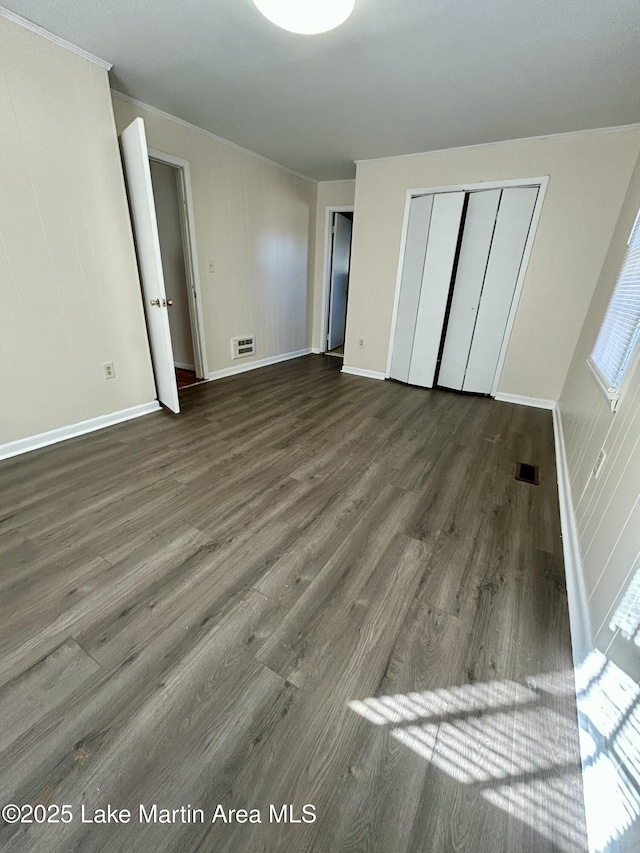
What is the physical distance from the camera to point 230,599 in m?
1.38

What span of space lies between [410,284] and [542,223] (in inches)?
51.9

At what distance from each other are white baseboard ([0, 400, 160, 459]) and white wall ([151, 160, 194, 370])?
1.09m

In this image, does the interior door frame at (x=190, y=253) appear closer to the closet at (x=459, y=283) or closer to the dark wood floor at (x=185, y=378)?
the dark wood floor at (x=185, y=378)

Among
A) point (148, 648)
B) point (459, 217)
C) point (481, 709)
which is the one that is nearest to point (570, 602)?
point (481, 709)

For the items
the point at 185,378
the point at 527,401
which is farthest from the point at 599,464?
the point at 185,378

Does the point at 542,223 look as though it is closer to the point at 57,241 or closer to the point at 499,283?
the point at 499,283

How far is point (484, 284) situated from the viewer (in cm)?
360

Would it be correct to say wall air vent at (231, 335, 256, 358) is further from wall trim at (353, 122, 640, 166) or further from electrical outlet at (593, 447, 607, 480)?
electrical outlet at (593, 447, 607, 480)

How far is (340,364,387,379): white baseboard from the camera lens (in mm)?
4480

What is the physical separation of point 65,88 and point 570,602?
4011 mm

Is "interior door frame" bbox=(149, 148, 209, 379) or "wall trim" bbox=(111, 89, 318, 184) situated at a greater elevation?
"wall trim" bbox=(111, 89, 318, 184)

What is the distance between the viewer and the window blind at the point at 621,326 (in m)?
1.69

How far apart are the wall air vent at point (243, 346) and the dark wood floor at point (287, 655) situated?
2.29 meters

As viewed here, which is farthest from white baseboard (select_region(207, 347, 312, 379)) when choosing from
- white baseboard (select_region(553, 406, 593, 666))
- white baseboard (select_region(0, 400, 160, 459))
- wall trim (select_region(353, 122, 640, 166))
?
A: white baseboard (select_region(553, 406, 593, 666))
